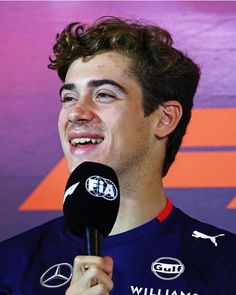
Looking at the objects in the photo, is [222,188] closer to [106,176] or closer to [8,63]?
[8,63]

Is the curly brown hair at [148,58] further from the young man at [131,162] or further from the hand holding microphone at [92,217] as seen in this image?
the hand holding microphone at [92,217]

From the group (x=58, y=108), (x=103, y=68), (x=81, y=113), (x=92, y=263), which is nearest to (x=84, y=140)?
(x=81, y=113)

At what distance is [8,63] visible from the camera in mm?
2373

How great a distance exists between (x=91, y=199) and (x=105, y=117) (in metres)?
0.40

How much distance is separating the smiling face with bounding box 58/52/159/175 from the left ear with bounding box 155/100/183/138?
3 cm

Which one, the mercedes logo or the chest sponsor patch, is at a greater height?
the chest sponsor patch

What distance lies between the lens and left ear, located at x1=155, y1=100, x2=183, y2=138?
73.1 inches

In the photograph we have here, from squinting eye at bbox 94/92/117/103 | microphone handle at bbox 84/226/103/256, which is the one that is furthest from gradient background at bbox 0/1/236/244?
microphone handle at bbox 84/226/103/256

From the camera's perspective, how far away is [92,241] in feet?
4.16

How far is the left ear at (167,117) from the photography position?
186 cm

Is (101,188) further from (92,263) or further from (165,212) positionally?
(165,212)

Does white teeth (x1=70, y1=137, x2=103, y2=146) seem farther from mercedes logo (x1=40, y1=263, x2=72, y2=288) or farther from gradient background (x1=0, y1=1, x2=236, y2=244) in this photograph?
gradient background (x1=0, y1=1, x2=236, y2=244)

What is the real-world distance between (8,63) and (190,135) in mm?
555

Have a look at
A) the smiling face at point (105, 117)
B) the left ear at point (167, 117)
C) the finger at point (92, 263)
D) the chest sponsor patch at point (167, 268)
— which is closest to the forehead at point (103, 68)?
the smiling face at point (105, 117)
